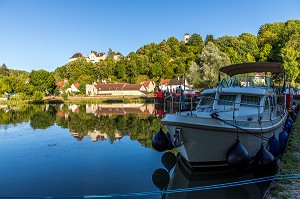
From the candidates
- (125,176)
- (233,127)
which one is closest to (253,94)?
(233,127)

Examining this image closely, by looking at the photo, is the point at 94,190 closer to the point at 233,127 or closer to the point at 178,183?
the point at 178,183

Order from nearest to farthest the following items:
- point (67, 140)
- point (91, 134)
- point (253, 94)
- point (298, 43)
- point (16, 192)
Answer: point (16, 192)
point (253, 94)
point (67, 140)
point (91, 134)
point (298, 43)

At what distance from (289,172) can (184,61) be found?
4224 inches

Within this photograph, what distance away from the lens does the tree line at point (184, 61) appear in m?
61.6

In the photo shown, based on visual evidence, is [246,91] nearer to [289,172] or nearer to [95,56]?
[289,172]

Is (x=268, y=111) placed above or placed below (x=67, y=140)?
above

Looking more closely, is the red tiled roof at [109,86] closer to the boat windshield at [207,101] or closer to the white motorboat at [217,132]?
the boat windshield at [207,101]

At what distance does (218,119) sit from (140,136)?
12.0m

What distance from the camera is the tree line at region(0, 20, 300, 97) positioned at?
61.6m

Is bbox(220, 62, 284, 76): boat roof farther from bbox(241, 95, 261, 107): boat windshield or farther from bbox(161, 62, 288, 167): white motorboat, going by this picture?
bbox(161, 62, 288, 167): white motorboat

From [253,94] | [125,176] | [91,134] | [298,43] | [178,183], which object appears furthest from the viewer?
[298,43]

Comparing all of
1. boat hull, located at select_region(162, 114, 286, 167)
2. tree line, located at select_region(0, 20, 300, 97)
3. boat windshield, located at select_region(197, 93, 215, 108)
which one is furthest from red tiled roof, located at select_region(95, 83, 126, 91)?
boat hull, located at select_region(162, 114, 286, 167)

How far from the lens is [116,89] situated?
3959 inches

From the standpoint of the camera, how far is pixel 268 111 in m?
13.8
